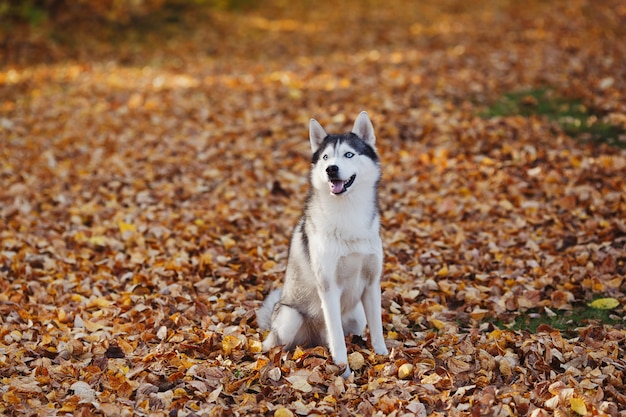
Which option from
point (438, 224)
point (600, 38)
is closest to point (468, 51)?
point (600, 38)

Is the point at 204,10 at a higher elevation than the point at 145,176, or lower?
higher

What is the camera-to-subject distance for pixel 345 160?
4.88 m

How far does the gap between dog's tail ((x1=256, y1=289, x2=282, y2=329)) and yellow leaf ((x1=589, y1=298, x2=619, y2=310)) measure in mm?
2906

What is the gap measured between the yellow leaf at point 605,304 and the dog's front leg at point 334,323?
2.59 m

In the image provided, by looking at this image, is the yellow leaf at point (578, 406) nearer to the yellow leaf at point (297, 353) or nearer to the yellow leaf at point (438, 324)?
the yellow leaf at point (438, 324)

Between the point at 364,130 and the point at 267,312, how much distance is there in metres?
1.82

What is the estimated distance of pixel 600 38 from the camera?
14.2 metres

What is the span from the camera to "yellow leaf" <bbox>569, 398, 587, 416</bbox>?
4.26m

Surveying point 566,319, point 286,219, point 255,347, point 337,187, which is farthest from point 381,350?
point 286,219

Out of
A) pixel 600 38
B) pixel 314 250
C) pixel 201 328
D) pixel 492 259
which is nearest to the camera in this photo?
pixel 314 250

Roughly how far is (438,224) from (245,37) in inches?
441

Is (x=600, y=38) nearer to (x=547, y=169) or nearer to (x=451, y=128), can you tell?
(x=451, y=128)

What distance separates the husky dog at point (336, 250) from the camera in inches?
194

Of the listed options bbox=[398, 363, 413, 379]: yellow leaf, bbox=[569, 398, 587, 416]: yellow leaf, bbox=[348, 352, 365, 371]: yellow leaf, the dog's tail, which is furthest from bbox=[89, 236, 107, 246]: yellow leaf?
bbox=[569, 398, 587, 416]: yellow leaf
